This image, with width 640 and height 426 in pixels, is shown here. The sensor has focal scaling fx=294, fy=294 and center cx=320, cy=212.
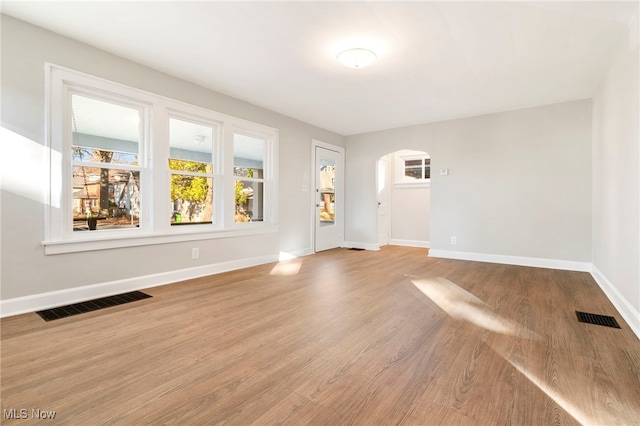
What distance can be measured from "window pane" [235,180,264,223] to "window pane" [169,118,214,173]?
1.98ft

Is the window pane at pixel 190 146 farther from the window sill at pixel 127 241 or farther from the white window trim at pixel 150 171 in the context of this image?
the window sill at pixel 127 241

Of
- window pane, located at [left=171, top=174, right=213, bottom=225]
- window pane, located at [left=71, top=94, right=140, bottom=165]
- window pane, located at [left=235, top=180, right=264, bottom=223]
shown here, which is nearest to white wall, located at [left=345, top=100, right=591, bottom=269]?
window pane, located at [left=235, top=180, right=264, bottom=223]

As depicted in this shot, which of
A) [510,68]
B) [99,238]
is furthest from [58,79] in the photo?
[510,68]

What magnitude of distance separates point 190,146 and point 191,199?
71cm

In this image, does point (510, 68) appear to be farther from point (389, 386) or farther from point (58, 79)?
point (58, 79)

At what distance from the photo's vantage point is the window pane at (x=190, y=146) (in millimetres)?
3762

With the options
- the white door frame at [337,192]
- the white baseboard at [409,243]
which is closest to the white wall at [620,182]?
the white baseboard at [409,243]

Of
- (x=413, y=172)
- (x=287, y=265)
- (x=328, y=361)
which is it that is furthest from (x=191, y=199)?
(x=413, y=172)

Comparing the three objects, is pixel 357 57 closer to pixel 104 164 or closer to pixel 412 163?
pixel 104 164

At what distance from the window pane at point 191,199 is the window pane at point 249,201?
0.48 m

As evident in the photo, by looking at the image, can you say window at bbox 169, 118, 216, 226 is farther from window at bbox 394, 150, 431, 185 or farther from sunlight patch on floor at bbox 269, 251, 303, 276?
window at bbox 394, 150, 431, 185

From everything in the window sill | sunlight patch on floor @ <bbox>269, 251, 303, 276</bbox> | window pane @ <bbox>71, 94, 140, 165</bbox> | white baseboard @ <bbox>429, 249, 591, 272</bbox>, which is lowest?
sunlight patch on floor @ <bbox>269, 251, 303, 276</bbox>

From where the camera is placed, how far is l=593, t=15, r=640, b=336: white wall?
2393mm

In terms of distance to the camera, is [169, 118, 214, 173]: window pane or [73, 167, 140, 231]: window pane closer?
[73, 167, 140, 231]: window pane
